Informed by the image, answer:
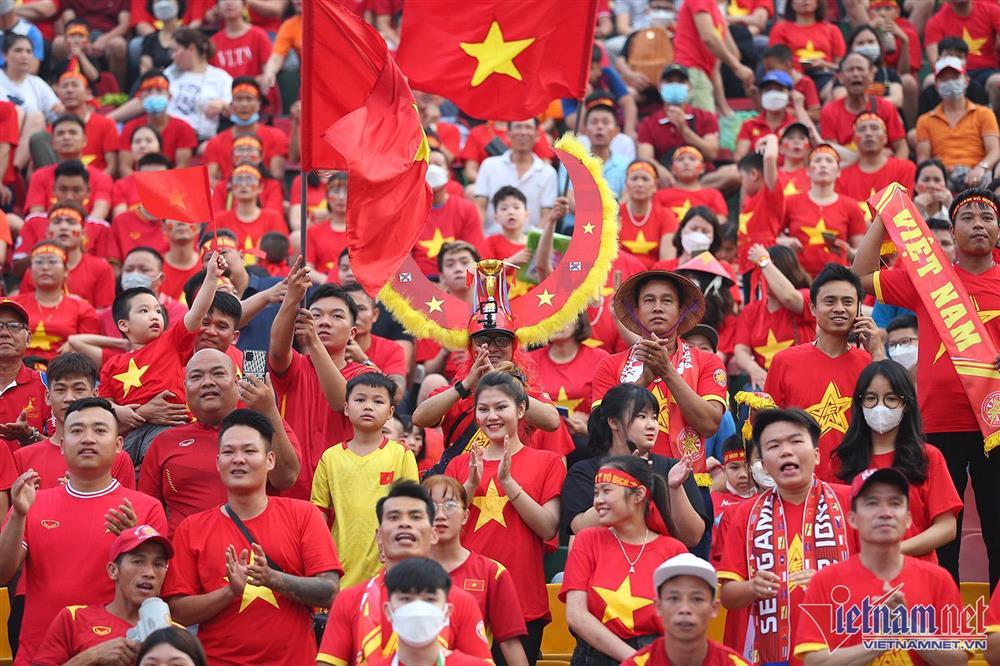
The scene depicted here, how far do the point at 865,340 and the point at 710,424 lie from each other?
945 millimetres

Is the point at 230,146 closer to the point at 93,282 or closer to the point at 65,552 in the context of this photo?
the point at 93,282

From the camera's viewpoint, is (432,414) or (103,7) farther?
(103,7)

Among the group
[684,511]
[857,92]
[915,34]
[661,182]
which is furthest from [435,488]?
[915,34]

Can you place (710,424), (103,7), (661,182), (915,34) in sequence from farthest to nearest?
(103,7)
(915,34)
(661,182)
(710,424)

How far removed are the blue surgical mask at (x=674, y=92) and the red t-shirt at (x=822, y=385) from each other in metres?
6.58

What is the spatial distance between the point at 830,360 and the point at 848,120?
21.4 feet

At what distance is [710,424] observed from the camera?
316 inches

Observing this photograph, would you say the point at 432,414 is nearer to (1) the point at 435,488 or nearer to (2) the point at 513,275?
(1) the point at 435,488

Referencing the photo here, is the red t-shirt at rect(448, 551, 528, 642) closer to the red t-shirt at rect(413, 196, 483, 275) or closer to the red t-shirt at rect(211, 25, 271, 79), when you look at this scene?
the red t-shirt at rect(413, 196, 483, 275)

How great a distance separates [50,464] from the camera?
782cm

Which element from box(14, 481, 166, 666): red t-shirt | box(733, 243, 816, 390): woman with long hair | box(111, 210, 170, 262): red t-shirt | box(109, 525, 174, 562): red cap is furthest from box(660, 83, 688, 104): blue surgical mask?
box(109, 525, 174, 562): red cap

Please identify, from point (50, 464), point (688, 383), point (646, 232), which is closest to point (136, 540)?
point (50, 464)

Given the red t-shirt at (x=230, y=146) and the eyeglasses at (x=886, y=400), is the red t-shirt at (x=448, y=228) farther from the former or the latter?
the eyeglasses at (x=886, y=400)

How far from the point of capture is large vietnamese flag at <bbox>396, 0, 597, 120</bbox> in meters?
9.61
